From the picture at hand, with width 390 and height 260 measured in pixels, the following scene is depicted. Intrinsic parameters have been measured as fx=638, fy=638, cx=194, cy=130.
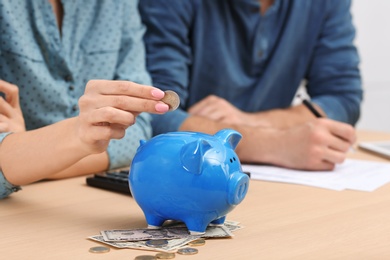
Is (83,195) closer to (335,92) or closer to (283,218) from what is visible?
(283,218)

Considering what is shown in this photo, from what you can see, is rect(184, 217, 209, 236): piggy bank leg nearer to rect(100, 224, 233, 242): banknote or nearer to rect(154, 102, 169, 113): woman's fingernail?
rect(100, 224, 233, 242): banknote

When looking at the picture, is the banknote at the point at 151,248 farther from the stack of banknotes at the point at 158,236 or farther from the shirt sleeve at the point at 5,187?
the shirt sleeve at the point at 5,187

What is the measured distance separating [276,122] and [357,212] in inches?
28.9

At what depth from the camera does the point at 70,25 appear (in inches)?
52.1

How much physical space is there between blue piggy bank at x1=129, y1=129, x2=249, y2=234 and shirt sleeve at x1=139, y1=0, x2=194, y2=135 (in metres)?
0.82

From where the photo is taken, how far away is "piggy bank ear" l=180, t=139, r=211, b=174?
2.39 ft

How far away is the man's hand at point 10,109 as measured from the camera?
1081 millimetres

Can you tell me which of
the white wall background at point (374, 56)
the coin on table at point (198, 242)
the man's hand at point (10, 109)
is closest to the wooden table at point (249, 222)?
the coin on table at point (198, 242)

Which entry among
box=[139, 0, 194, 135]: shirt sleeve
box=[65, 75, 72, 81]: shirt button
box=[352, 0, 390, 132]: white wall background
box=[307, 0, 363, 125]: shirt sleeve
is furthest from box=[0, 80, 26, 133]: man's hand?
box=[352, 0, 390, 132]: white wall background

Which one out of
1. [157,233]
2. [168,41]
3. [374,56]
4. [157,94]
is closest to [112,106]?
[157,94]

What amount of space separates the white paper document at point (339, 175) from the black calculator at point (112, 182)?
0.85 ft

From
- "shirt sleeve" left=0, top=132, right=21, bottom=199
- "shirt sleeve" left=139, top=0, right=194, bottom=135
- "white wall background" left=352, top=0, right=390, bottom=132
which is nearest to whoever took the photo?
"shirt sleeve" left=0, top=132, right=21, bottom=199

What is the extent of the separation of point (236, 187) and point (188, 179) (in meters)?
0.06

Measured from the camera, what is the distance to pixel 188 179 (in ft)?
2.41
